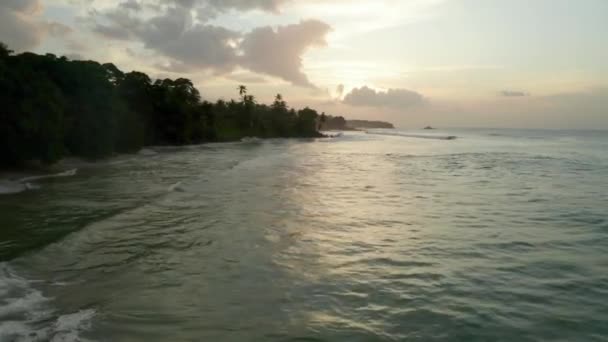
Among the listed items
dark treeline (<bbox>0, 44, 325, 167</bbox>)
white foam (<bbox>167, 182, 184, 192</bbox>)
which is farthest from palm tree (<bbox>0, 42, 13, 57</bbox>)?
white foam (<bbox>167, 182, 184, 192</bbox>)

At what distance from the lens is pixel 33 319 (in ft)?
23.3

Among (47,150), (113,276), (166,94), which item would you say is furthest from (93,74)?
(113,276)

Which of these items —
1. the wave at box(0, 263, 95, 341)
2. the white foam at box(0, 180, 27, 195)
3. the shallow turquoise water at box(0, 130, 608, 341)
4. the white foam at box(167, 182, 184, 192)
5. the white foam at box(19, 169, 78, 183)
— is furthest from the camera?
the white foam at box(19, 169, 78, 183)

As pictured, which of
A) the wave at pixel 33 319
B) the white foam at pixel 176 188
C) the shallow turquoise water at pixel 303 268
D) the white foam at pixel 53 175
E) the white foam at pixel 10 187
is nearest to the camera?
the wave at pixel 33 319

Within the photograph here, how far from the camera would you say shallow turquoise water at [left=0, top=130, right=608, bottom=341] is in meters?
7.02

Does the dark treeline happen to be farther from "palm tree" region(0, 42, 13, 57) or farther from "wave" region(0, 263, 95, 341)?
"wave" region(0, 263, 95, 341)

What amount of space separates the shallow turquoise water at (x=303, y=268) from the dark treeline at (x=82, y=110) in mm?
9203

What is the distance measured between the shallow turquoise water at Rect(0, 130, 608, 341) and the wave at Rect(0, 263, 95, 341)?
0.10 feet

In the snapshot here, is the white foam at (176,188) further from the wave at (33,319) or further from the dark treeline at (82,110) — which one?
the wave at (33,319)

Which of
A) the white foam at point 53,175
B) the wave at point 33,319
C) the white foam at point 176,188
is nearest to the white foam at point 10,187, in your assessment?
the white foam at point 53,175

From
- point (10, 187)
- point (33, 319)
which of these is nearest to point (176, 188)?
point (10, 187)

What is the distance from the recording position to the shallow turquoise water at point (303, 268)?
702cm

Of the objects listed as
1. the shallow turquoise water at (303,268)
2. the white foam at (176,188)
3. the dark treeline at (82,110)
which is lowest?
the shallow turquoise water at (303,268)

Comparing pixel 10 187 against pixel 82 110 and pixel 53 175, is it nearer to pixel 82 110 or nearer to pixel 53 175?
pixel 53 175
